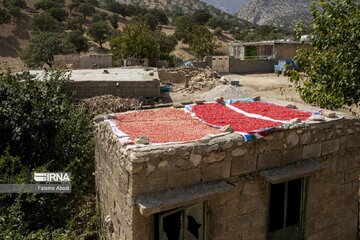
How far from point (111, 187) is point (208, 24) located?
70849 millimetres

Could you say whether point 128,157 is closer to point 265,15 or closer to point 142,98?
point 142,98

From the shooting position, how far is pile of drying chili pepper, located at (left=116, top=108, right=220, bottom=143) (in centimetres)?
527

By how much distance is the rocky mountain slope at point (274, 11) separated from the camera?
13624 centimetres

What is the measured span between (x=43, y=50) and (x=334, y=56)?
3144cm

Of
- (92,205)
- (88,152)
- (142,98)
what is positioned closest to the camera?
(92,205)

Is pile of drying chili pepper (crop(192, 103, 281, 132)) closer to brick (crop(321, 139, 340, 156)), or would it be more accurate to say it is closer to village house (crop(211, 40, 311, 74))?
brick (crop(321, 139, 340, 156))

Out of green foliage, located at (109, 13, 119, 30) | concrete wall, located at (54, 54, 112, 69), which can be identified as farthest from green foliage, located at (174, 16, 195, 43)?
concrete wall, located at (54, 54, 112, 69)

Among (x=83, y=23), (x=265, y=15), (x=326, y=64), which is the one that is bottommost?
(x=326, y=64)

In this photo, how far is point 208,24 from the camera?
7362 centimetres

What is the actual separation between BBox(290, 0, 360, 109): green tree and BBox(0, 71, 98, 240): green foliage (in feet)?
18.5

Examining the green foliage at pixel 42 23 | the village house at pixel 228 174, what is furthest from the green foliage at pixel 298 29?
the green foliage at pixel 42 23

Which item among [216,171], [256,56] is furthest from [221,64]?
[216,171]

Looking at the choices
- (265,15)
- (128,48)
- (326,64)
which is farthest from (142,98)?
(265,15)

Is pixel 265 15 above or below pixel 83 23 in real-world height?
above
